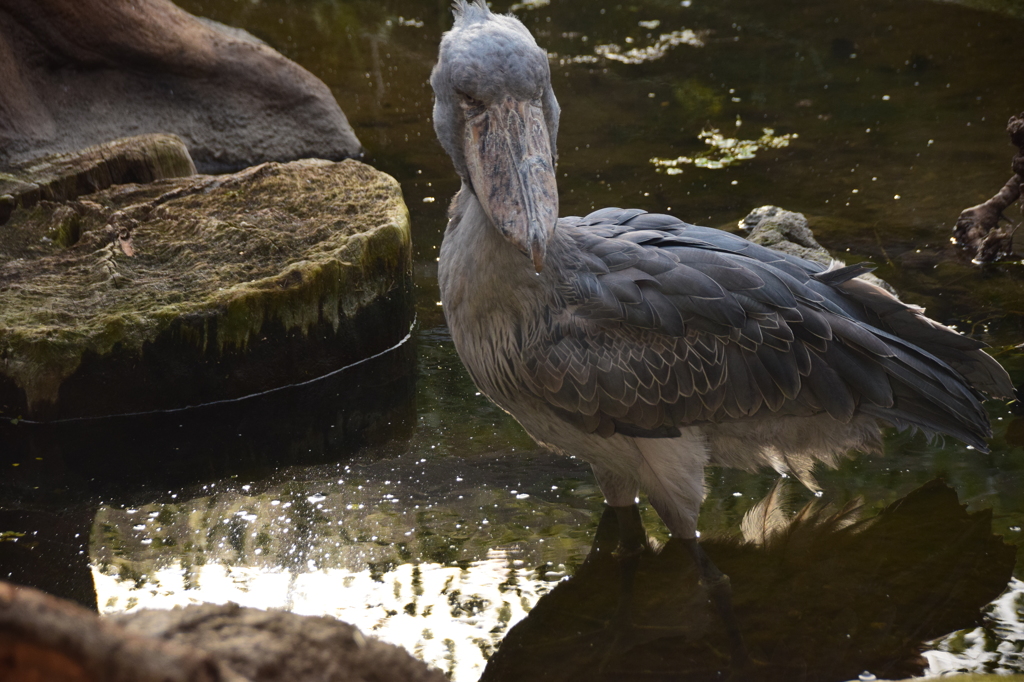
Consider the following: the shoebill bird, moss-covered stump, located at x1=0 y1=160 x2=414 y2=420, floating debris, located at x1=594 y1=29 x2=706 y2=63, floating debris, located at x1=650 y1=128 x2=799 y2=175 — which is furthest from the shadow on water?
floating debris, located at x1=594 y1=29 x2=706 y2=63

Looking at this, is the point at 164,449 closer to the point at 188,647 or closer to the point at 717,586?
the point at 717,586

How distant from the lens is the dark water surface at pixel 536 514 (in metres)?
3.02

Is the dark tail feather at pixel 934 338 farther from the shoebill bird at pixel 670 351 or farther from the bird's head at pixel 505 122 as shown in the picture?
the bird's head at pixel 505 122

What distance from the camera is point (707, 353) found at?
3.07 meters

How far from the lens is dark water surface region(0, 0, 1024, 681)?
302cm

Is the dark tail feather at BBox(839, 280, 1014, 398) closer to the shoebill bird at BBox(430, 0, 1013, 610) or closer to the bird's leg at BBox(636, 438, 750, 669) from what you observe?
the shoebill bird at BBox(430, 0, 1013, 610)

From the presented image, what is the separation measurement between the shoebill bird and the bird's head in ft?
0.66

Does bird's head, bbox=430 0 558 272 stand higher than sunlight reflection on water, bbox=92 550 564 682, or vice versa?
bird's head, bbox=430 0 558 272

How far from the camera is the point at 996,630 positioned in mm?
2938

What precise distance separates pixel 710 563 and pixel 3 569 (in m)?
2.50

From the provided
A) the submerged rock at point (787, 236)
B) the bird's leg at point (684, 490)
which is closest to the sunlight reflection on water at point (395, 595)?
the bird's leg at point (684, 490)

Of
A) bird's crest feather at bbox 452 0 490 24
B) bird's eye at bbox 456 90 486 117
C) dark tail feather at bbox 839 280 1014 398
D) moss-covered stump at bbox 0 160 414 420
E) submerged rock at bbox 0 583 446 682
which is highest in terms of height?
bird's crest feather at bbox 452 0 490 24

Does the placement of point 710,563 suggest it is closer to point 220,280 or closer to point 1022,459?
point 1022,459

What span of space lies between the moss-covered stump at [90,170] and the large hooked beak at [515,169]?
10.9 feet
